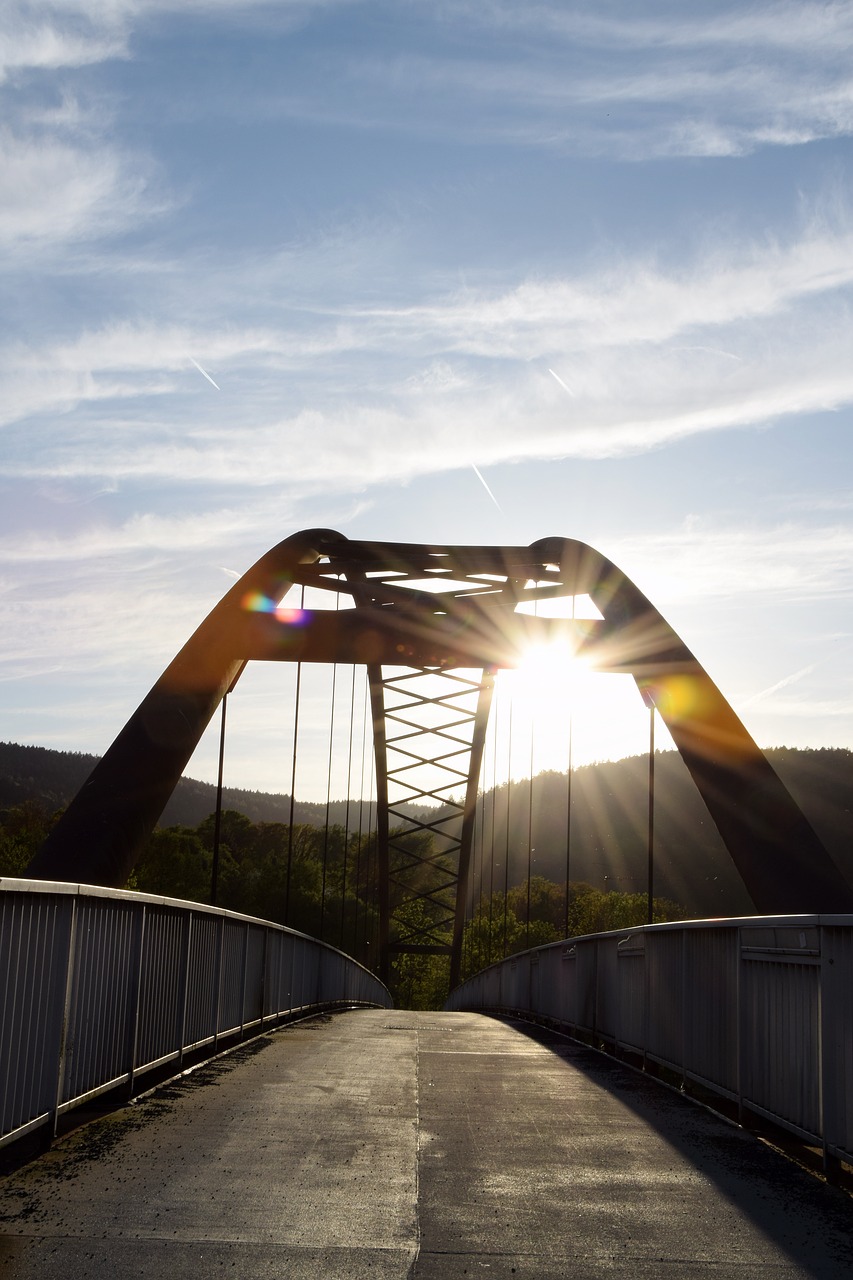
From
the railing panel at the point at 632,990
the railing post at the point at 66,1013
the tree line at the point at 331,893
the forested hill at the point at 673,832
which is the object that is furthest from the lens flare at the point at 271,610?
the forested hill at the point at 673,832

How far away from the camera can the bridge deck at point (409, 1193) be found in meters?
4.11

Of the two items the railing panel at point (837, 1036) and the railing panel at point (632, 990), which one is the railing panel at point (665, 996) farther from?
the railing panel at point (837, 1036)

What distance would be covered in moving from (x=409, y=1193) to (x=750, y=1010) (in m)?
2.50

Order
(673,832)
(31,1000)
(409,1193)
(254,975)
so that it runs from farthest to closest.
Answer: (673,832)
(254,975)
(31,1000)
(409,1193)

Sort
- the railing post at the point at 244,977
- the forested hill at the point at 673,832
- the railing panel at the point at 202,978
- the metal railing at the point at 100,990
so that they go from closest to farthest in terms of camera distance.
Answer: the metal railing at the point at 100,990 → the railing panel at the point at 202,978 → the railing post at the point at 244,977 → the forested hill at the point at 673,832

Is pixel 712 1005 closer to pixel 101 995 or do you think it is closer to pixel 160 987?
pixel 160 987

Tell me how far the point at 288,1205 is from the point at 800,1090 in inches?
99.3

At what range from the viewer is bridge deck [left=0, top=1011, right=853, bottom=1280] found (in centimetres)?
411

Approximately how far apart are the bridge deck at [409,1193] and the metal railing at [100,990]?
9.6 inches

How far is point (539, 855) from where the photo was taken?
19262 cm

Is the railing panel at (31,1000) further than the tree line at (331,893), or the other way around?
the tree line at (331,893)

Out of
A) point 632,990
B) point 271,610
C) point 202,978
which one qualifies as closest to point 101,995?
point 202,978

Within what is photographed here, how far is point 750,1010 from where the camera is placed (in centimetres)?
679

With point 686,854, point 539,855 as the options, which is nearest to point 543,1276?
point 686,854
